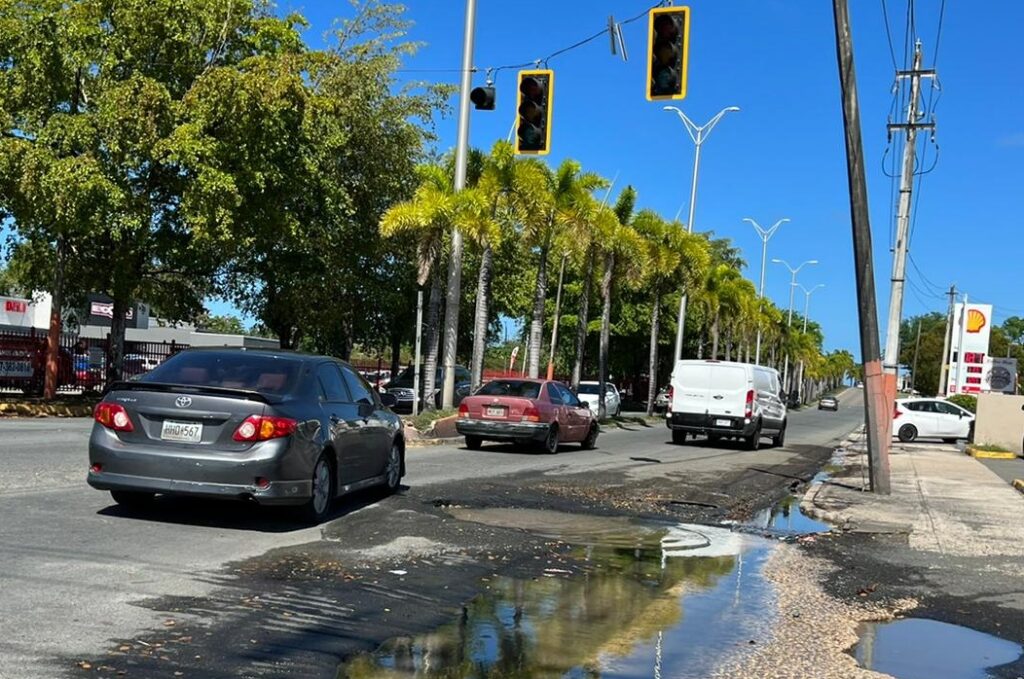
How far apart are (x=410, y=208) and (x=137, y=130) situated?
811 centimetres

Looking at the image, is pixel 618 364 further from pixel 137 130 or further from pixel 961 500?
pixel 961 500

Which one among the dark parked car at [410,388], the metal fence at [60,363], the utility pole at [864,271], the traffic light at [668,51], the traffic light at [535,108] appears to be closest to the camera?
the traffic light at [668,51]

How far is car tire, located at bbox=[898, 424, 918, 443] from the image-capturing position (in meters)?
34.4

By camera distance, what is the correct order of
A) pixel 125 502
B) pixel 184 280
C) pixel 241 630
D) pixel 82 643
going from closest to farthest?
pixel 82 643 → pixel 241 630 → pixel 125 502 → pixel 184 280

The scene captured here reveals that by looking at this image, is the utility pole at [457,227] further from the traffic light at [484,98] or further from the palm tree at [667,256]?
the palm tree at [667,256]

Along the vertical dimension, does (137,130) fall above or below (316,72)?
below

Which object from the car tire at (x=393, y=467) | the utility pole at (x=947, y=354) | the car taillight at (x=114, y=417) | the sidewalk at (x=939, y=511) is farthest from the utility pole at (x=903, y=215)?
the utility pole at (x=947, y=354)

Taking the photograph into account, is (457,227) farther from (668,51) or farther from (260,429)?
(260,429)

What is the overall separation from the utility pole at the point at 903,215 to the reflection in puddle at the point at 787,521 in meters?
16.5

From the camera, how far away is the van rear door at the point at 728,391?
24203 millimetres

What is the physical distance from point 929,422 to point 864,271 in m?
22.3

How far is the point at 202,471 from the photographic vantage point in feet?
26.9

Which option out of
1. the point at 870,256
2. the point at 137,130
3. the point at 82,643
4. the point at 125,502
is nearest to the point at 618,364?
the point at 137,130

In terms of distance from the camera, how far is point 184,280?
32344 mm
